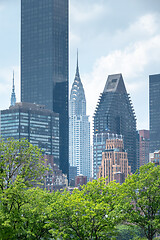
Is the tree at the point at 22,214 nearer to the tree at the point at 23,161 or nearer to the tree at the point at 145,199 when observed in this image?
the tree at the point at 23,161

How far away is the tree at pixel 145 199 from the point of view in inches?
3145

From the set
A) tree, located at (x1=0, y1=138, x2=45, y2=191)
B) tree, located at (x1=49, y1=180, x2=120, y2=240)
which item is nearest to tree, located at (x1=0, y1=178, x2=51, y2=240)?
tree, located at (x1=49, y1=180, x2=120, y2=240)

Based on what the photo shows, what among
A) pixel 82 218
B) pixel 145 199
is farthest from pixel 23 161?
pixel 145 199

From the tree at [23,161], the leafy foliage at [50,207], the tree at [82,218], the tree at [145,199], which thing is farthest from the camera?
the tree at [145,199]

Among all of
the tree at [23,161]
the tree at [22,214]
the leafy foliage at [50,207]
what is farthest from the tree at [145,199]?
the tree at [23,161]

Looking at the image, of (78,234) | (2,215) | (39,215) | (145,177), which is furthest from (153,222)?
(2,215)

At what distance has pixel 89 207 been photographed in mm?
72375

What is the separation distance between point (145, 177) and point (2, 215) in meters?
25.4

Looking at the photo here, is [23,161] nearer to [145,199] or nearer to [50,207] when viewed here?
[50,207]

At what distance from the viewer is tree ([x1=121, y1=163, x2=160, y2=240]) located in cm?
7988

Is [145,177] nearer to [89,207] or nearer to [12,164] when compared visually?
[89,207]

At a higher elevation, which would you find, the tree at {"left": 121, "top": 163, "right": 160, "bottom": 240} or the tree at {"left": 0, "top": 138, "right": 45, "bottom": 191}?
the tree at {"left": 0, "top": 138, "right": 45, "bottom": 191}

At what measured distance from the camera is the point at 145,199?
81438 millimetres

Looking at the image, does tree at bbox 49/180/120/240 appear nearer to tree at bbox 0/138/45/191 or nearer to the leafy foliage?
the leafy foliage
